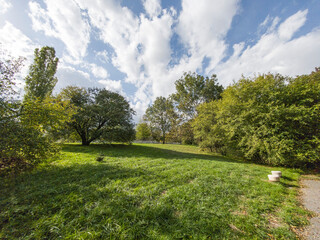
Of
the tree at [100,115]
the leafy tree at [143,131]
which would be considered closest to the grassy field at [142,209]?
the tree at [100,115]

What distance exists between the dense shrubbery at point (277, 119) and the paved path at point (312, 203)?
2.54 m

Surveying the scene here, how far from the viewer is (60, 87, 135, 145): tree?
41.9 feet

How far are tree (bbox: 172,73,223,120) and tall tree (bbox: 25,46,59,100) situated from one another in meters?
23.9

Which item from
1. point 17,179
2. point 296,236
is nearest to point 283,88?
point 296,236

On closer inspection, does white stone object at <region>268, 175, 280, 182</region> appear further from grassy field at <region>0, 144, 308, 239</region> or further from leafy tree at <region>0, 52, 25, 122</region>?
leafy tree at <region>0, 52, 25, 122</region>

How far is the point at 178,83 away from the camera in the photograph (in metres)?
26.0

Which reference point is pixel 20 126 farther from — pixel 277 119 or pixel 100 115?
pixel 277 119

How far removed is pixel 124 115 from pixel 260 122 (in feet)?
46.7

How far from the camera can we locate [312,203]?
3461 mm

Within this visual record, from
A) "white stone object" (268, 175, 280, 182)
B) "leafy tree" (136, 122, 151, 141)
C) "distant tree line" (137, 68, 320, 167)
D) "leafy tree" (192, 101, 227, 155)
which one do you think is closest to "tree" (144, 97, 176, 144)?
"leafy tree" (136, 122, 151, 141)

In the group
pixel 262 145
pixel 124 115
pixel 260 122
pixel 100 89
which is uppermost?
pixel 100 89

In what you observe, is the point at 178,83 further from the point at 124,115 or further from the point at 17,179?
the point at 17,179

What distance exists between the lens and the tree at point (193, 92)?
24266 mm

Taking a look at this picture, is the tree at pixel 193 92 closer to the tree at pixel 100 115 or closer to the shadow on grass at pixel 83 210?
the tree at pixel 100 115
